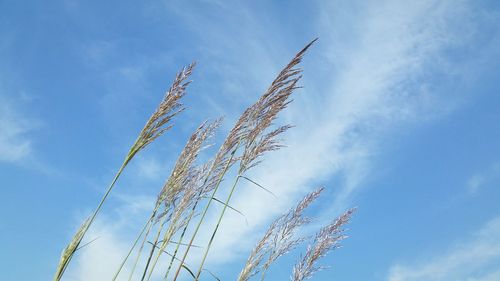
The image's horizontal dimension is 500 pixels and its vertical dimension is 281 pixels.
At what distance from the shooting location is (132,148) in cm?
262

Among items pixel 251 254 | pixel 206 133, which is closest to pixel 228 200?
pixel 206 133

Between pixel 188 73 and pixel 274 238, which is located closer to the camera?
pixel 188 73

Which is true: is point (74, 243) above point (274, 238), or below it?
below

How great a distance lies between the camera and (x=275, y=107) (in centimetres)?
303

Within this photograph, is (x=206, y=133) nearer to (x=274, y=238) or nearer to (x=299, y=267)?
(x=274, y=238)

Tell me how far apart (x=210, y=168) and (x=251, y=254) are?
112 cm

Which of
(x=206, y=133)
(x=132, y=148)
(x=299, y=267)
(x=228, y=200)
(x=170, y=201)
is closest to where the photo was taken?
(x=132, y=148)

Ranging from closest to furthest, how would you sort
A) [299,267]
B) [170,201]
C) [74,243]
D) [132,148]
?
[74,243], [132,148], [170,201], [299,267]

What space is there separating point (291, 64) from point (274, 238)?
172 centimetres

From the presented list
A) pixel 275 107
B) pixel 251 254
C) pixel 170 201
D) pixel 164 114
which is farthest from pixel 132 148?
pixel 251 254

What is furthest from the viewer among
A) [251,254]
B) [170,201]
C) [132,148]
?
[251,254]

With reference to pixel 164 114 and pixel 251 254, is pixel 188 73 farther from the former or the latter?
pixel 251 254

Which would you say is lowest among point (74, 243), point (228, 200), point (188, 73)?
point (74, 243)

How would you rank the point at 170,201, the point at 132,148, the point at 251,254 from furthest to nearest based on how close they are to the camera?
the point at 251,254 < the point at 170,201 < the point at 132,148
